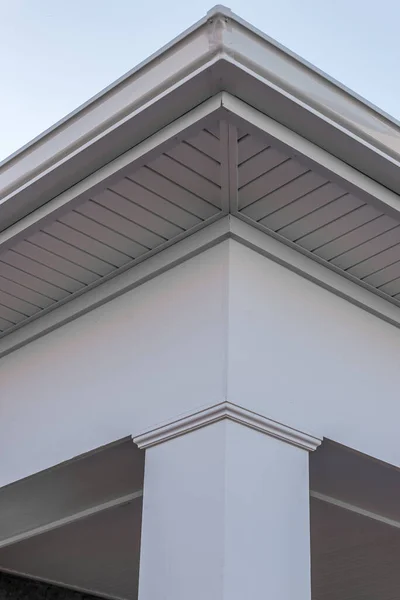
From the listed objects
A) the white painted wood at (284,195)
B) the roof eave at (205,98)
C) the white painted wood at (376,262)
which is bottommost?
the white painted wood at (376,262)

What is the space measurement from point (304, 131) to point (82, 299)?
1.46 m

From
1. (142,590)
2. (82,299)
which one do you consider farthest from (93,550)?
(142,590)

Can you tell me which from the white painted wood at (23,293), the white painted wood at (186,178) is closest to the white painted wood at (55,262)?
the white painted wood at (23,293)

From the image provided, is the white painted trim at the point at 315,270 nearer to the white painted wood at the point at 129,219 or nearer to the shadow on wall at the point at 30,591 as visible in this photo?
the white painted wood at the point at 129,219

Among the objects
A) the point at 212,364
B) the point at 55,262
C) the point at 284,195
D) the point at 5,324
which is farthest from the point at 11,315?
the point at 284,195

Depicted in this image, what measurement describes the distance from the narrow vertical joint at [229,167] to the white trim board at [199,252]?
0.09 metres

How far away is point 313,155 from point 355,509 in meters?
2.03

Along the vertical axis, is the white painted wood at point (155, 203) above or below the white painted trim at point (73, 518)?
above

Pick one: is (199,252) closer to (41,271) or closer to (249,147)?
(249,147)

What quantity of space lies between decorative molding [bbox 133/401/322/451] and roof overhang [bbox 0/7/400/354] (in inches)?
29.7

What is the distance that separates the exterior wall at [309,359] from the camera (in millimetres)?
3562

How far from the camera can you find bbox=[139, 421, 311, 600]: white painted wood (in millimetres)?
3123

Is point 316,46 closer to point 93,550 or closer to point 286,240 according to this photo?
point 286,240

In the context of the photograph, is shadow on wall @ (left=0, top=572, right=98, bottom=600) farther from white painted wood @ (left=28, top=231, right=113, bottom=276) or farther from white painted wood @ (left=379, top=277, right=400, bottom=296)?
white painted wood @ (left=379, top=277, right=400, bottom=296)
